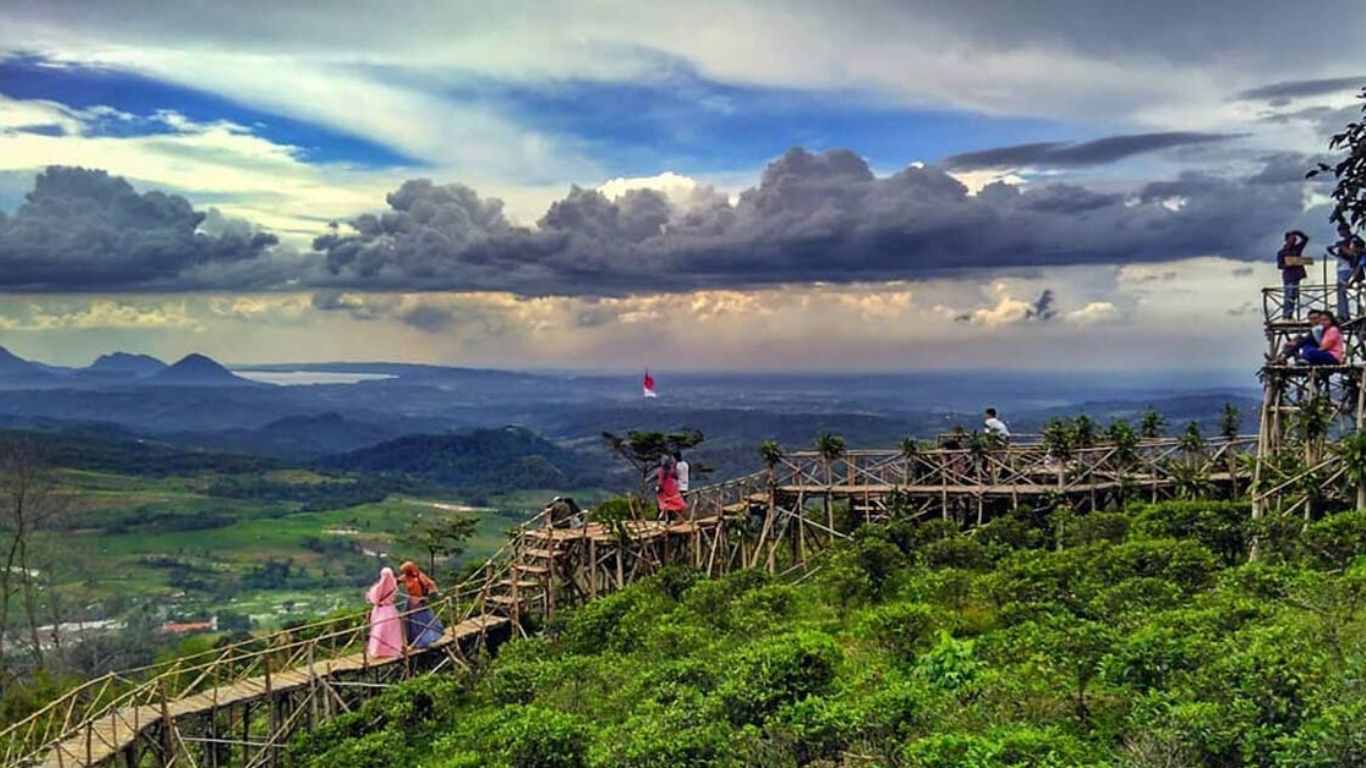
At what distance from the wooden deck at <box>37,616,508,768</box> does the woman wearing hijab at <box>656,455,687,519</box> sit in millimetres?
6505

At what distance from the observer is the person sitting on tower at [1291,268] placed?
25.1 meters

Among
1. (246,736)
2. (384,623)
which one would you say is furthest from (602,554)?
(246,736)

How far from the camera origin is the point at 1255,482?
80.4ft

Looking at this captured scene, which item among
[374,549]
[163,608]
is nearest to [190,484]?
[374,549]

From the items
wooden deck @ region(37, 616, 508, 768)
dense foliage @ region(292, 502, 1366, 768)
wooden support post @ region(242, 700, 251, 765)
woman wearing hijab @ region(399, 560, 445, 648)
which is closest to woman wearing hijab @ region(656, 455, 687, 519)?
dense foliage @ region(292, 502, 1366, 768)

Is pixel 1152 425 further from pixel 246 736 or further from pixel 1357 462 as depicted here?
pixel 246 736

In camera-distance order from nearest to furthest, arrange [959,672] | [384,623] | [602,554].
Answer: [959,672] < [384,623] < [602,554]

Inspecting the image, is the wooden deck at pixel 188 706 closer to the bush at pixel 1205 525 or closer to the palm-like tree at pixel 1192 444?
the bush at pixel 1205 525

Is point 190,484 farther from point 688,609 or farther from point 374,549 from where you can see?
point 688,609

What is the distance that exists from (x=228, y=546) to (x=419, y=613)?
5186 inches

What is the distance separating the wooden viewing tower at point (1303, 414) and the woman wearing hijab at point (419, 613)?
1935cm

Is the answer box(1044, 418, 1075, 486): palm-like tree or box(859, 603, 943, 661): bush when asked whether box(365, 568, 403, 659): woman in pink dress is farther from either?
box(1044, 418, 1075, 486): palm-like tree

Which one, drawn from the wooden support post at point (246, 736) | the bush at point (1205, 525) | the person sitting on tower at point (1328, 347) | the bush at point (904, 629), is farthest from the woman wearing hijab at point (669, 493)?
the person sitting on tower at point (1328, 347)

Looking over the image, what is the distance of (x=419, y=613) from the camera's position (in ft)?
73.8
